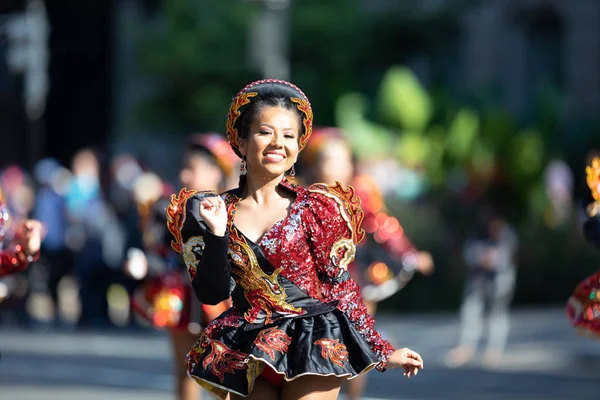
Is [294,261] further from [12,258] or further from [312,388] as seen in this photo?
[12,258]

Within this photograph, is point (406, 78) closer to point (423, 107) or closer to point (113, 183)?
point (423, 107)

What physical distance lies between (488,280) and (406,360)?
9.53 m

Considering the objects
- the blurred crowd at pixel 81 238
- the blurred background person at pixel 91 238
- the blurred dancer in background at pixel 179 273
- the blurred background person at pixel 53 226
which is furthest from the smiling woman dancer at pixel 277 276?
the blurred background person at pixel 53 226

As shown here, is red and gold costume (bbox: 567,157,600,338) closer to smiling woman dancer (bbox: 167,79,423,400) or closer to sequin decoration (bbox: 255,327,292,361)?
smiling woman dancer (bbox: 167,79,423,400)

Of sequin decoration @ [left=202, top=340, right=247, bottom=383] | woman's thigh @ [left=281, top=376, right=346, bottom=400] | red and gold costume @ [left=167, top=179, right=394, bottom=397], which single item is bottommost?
woman's thigh @ [left=281, top=376, right=346, bottom=400]

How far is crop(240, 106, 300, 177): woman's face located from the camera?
5574mm

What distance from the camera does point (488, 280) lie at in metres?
14.9

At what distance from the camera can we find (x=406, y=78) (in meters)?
26.0

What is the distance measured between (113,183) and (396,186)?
17.2ft

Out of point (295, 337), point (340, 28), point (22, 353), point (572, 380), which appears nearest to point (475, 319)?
point (572, 380)

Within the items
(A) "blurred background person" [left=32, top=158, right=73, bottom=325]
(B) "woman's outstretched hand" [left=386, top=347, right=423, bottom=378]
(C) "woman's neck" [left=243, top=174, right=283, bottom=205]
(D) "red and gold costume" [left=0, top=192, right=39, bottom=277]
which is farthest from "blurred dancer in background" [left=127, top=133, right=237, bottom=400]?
(A) "blurred background person" [left=32, top=158, right=73, bottom=325]

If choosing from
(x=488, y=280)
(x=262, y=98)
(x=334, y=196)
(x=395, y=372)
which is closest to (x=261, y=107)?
(x=262, y=98)

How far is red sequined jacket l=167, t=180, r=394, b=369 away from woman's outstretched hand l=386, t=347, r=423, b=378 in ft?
0.09

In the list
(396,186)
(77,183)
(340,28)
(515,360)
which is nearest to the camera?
(515,360)
